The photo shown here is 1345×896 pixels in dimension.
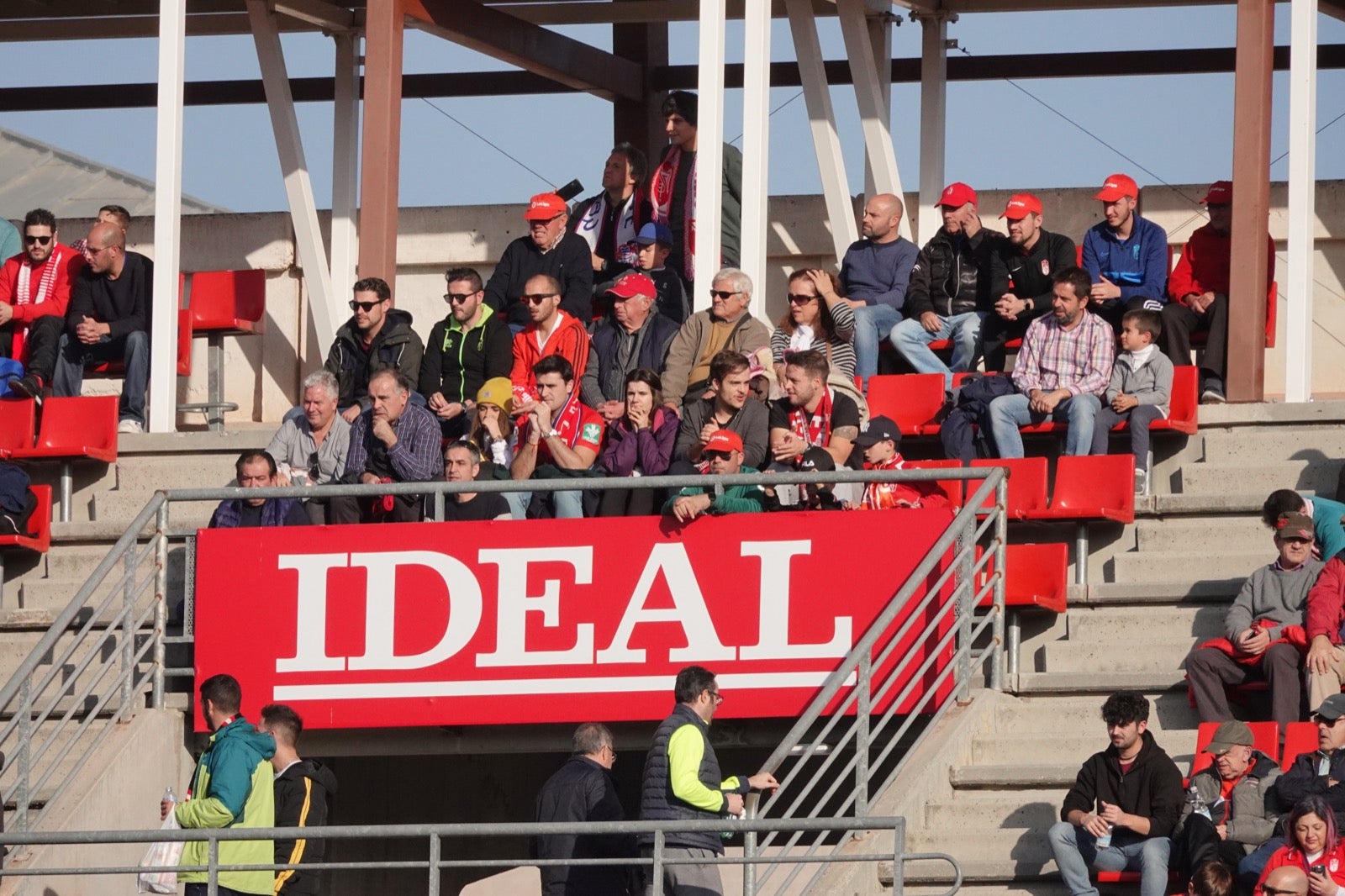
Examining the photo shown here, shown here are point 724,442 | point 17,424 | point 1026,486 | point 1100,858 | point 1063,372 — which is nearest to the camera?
point 1100,858

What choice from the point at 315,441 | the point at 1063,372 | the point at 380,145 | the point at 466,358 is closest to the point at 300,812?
the point at 315,441

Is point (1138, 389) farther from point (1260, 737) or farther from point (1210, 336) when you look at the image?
point (1260, 737)

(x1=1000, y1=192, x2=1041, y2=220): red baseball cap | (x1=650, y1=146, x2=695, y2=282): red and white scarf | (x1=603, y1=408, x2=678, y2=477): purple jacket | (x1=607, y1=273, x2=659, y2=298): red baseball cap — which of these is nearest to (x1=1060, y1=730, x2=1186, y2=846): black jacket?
(x1=603, y1=408, x2=678, y2=477): purple jacket

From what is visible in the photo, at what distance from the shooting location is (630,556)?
11852 millimetres

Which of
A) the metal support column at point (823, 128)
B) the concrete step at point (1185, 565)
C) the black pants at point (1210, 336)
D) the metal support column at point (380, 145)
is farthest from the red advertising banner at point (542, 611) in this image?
the metal support column at point (823, 128)

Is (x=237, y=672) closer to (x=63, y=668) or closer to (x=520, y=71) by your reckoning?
(x=63, y=668)

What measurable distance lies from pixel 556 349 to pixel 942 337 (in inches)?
89.2

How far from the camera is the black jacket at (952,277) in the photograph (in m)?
13.9

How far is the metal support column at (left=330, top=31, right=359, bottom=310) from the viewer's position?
1628cm

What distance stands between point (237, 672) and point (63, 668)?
48.5 inches

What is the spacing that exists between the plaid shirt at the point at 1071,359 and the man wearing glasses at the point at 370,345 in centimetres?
325

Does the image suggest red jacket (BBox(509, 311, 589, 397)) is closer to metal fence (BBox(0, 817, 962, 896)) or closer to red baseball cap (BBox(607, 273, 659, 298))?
red baseball cap (BBox(607, 273, 659, 298))

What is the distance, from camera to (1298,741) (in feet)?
33.4

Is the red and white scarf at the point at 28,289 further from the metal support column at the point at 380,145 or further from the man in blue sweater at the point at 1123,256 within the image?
the man in blue sweater at the point at 1123,256
